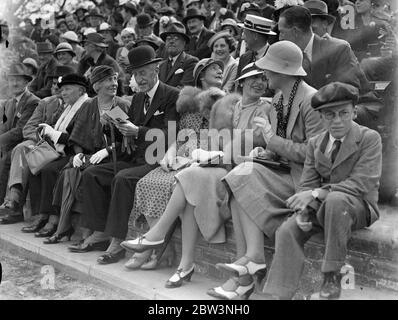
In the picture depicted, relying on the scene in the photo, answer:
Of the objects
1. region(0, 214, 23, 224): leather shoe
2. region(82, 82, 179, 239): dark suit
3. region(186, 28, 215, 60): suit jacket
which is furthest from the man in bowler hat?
region(186, 28, 215, 60): suit jacket

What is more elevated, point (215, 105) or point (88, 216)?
point (215, 105)

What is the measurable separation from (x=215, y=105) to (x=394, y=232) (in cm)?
184

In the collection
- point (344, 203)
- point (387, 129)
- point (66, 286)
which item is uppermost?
point (387, 129)

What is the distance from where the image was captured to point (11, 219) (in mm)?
6844

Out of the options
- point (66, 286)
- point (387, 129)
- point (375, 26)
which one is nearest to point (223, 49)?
point (375, 26)

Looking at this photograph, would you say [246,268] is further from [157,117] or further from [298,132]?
[157,117]

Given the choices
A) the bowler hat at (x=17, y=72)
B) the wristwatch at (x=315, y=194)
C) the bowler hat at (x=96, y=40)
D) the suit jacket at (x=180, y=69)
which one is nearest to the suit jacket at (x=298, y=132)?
the wristwatch at (x=315, y=194)

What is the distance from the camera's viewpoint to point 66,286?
4871 millimetres

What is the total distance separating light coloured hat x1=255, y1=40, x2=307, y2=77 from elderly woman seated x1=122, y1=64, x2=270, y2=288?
33 centimetres

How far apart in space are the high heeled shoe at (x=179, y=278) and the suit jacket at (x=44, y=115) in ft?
10.1

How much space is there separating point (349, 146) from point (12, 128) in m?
5.10

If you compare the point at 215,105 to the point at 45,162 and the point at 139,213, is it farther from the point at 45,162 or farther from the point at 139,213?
the point at 45,162

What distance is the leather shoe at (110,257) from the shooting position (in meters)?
4.99

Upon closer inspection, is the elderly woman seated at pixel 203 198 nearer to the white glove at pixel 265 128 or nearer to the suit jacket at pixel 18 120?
the white glove at pixel 265 128
